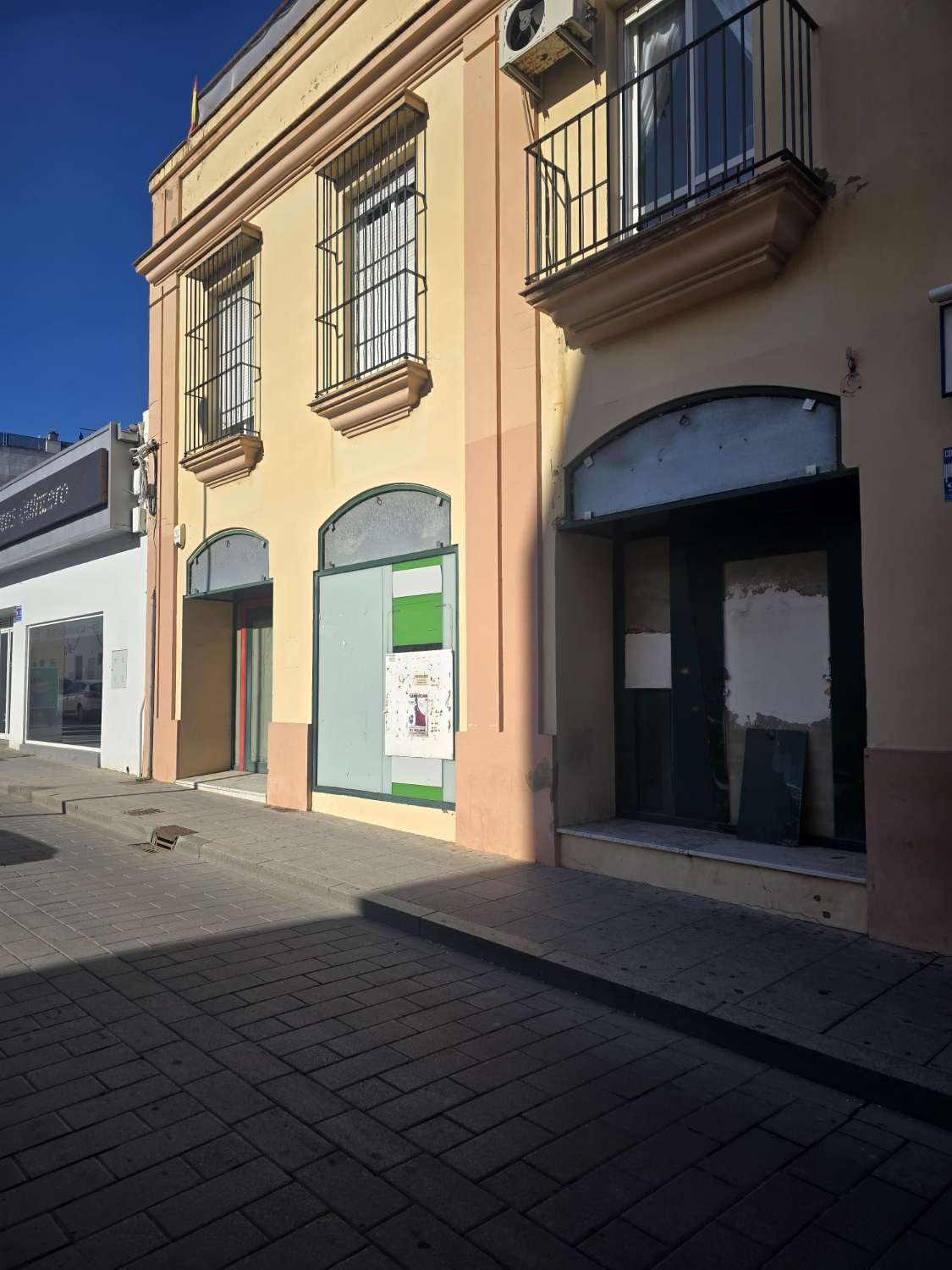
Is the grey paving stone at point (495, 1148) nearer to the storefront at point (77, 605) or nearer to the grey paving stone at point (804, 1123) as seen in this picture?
the grey paving stone at point (804, 1123)

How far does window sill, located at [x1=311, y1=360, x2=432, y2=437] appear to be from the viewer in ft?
27.0

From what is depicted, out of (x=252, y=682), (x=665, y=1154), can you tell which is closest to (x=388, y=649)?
(x=252, y=682)

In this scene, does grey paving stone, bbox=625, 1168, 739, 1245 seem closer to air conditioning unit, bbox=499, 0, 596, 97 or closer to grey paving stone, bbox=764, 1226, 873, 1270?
grey paving stone, bbox=764, 1226, 873, 1270

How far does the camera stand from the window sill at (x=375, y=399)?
823cm

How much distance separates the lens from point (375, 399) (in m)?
8.62

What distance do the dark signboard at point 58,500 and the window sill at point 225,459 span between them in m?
2.43

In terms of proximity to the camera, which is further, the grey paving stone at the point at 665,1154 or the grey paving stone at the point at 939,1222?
the grey paving stone at the point at 665,1154

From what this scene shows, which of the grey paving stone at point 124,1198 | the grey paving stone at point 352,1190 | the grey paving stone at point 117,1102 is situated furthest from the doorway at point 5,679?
the grey paving stone at point 352,1190

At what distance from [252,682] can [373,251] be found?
5.77 meters

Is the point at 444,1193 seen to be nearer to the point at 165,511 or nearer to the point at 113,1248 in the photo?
the point at 113,1248

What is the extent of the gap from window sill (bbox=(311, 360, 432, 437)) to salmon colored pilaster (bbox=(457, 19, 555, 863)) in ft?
2.24

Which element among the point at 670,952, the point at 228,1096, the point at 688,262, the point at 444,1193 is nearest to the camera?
the point at 444,1193

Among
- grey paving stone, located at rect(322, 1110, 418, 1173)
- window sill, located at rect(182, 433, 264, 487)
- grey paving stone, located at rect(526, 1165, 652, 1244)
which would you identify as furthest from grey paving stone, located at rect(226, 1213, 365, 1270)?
window sill, located at rect(182, 433, 264, 487)

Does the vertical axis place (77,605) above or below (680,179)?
below
